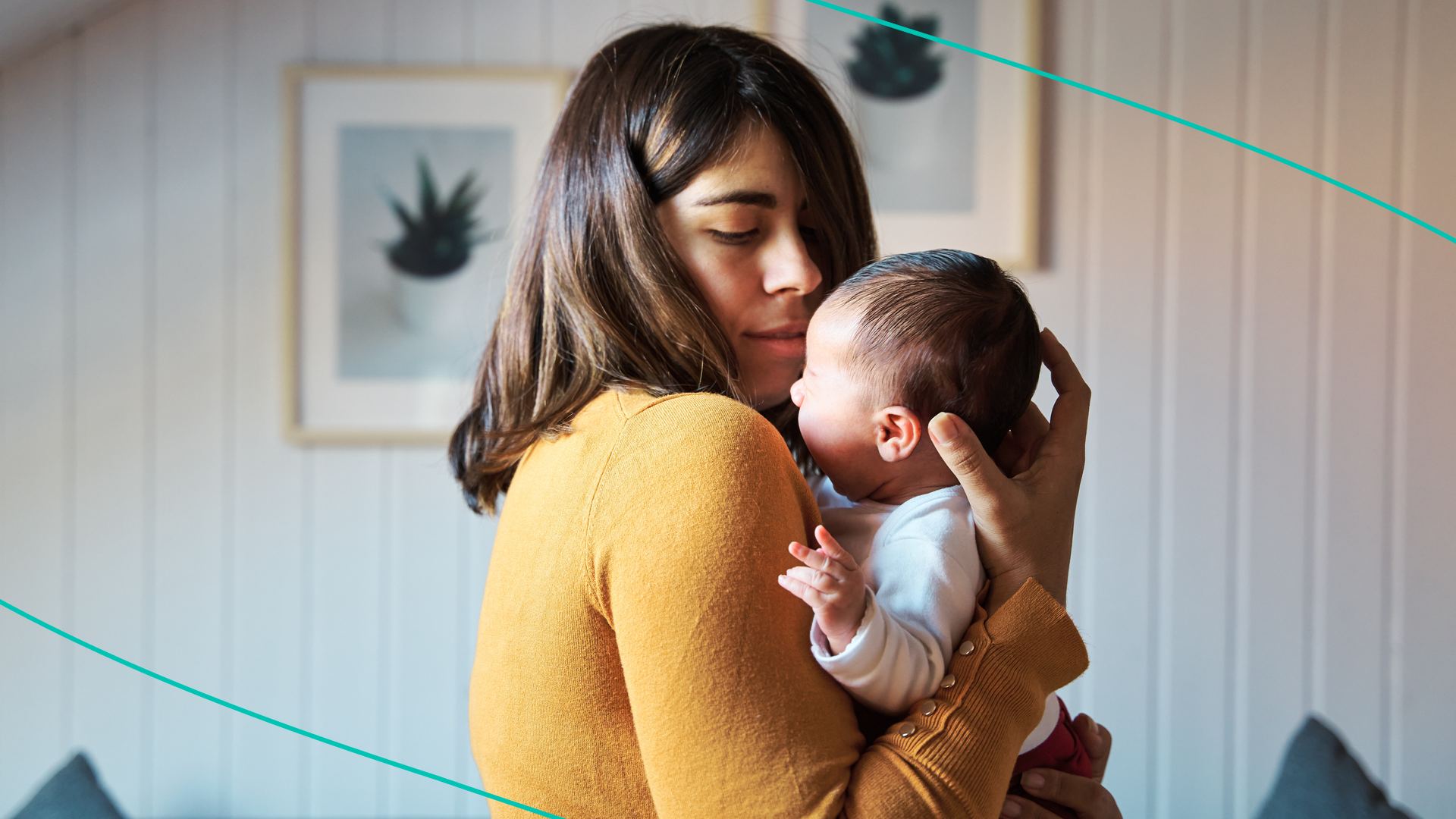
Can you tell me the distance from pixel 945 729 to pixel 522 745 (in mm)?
205

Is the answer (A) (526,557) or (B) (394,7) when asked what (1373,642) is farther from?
(B) (394,7)

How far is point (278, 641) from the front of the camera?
41 centimetres

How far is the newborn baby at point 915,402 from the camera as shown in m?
0.43

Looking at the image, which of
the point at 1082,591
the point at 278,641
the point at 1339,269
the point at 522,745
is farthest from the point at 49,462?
the point at 1339,269

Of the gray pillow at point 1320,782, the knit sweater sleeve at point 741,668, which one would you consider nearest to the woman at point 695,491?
the knit sweater sleeve at point 741,668

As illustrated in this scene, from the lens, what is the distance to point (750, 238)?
0.45m

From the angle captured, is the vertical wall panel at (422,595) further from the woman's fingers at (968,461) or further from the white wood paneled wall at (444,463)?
the woman's fingers at (968,461)

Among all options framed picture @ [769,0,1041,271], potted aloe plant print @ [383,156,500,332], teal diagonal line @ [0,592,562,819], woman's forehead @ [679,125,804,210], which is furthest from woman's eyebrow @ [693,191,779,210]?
teal diagonal line @ [0,592,562,819]

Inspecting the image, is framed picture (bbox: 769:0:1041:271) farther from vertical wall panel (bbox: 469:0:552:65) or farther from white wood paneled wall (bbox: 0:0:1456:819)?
vertical wall panel (bbox: 469:0:552:65)

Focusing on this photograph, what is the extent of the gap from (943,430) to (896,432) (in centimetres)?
7

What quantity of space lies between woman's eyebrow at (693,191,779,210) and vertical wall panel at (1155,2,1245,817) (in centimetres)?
26

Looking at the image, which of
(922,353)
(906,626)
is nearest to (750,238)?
(922,353)

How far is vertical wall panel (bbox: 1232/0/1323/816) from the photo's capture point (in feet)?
1.48

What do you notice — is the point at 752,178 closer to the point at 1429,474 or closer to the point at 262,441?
the point at 262,441
